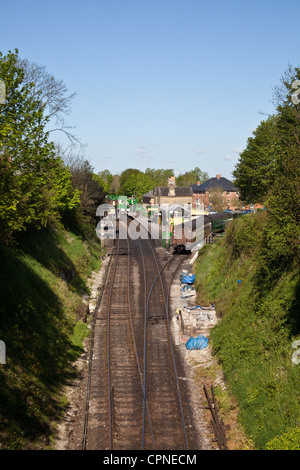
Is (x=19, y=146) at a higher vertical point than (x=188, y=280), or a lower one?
higher

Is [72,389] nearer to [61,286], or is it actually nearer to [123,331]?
[123,331]

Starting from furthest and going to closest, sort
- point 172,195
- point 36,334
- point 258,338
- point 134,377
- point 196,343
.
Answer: point 172,195 < point 196,343 < point 36,334 < point 134,377 < point 258,338

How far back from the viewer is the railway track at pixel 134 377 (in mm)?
12805

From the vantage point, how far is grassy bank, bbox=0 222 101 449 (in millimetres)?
12367

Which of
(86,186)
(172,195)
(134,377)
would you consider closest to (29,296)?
(134,377)

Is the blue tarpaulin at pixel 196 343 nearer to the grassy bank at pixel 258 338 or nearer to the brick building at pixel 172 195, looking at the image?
the grassy bank at pixel 258 338

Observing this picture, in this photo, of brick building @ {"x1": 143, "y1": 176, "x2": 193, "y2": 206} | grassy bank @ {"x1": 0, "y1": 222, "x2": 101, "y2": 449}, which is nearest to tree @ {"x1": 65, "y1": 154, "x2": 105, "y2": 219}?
grassy bank @ {"x1": 0, "y1": 222, "x2": 101, "y2": 449}

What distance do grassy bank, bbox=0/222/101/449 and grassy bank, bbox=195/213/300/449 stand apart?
6.83m

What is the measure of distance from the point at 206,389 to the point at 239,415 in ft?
6.74

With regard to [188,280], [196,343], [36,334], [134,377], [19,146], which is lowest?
[134,377]

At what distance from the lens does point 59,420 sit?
13.7 metres

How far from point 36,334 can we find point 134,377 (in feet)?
15.2

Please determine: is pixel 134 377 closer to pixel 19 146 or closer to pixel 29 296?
pixel 29 296

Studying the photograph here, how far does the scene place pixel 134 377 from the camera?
1639cm
